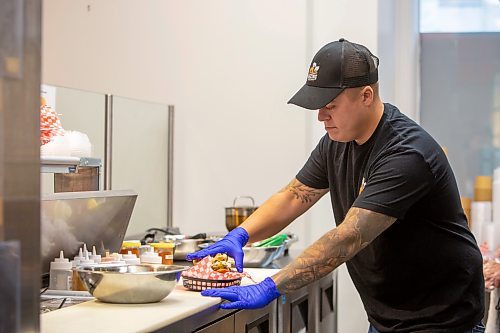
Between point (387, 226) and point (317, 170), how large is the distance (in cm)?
54

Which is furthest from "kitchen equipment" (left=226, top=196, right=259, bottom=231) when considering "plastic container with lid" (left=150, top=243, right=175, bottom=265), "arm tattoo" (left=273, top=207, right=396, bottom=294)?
"arm tattoo" (left=273, top=207, right=396, bottom=294)

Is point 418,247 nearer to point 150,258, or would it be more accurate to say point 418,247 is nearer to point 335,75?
point 335,75

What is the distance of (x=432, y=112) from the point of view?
4.65 metres

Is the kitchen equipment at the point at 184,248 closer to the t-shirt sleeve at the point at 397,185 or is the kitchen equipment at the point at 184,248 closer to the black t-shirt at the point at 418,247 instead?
the black t-shirt at the point at 418,247

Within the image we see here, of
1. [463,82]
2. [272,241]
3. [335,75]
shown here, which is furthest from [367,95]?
[463,82]

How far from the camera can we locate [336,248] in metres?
2.47

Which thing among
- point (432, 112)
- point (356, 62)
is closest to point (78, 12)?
point (432, 112)

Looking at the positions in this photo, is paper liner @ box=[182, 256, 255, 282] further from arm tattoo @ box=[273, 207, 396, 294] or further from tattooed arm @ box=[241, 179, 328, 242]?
tattooed arm @ box=[241, 179, 328, 242]

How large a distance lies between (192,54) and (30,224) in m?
3.33

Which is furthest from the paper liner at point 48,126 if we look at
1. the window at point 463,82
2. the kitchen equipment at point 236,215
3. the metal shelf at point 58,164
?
the window at point 463,82

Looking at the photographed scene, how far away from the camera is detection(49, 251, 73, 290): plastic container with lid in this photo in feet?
8.51

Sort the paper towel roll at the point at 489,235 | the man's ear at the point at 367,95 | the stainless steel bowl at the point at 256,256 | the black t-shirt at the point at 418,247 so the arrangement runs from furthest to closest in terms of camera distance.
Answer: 1. the paper towel roll at the point at 489,235
2. the stainless steel bowl at the point at 256,256
3. the man's ear at the point at 367,95
4. the black t-shirt at the point at 418,247

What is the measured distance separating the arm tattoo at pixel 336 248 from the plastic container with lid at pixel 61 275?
0.64m

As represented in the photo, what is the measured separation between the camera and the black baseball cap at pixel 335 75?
2.61m
